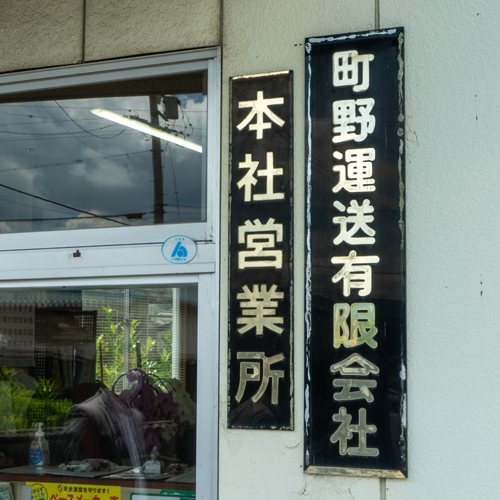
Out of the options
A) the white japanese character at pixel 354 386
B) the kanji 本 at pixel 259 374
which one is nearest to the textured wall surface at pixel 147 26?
the kanji 本 at pixel 259 374

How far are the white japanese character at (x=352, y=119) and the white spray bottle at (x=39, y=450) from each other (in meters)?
1.97

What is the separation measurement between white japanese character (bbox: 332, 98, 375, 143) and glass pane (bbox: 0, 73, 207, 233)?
62cm

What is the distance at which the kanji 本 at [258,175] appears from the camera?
2.19 metres

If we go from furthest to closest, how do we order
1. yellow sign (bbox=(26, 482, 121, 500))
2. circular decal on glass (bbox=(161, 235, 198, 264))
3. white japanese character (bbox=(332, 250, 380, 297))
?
yellow sign (bbox=(26, 482, 121, 500)) < circular decal on glass (bbox=(161, 235, 198, 264)) < white japanese character (bbox=(332, 250, 380, 297))

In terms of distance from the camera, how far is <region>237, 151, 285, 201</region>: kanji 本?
2193 mm

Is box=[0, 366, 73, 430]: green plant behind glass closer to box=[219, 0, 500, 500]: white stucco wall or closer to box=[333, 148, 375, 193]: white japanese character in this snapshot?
box=[219, 0, 500, 500]: white stucco wall

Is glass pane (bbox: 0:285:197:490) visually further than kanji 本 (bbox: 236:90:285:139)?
Yes

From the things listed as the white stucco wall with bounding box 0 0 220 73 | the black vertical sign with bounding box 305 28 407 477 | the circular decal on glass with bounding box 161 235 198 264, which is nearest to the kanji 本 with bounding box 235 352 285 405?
the black vertical sign with bounding box 305 28 407 477

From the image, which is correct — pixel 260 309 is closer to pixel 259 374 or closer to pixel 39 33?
pixel 259 374

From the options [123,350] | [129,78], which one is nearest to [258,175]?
[129,78]

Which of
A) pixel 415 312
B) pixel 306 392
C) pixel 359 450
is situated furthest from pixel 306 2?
pixel 359 450

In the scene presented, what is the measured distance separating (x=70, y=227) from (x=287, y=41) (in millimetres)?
1293

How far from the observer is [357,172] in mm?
2094

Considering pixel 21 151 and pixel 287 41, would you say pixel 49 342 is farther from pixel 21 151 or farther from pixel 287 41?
pixel 287 41
